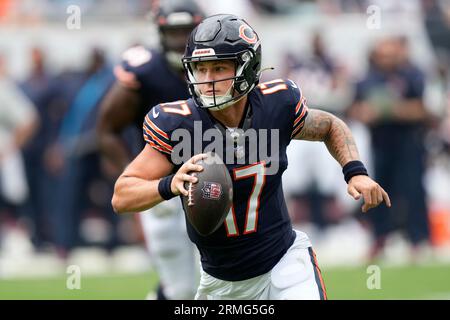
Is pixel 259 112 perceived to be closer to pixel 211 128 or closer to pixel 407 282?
pixel 211 128

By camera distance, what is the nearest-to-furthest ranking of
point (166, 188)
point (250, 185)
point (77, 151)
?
1. point (166, 188)
2. point (250, 185)
3. point (77, 151)

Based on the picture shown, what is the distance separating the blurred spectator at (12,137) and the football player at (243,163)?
6867 millimetres

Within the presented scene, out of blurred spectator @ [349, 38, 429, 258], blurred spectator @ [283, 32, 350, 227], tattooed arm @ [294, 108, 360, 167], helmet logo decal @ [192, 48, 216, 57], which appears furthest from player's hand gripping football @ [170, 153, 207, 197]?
blurred spectator @ [283, 32, 350, 227]

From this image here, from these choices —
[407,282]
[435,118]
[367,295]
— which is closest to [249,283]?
[367,295]

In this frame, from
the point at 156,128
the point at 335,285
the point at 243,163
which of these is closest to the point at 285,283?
the point at 243,163

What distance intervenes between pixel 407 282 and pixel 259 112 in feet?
14.2

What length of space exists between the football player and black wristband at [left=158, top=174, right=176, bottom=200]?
98 millimetres

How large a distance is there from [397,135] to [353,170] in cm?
631

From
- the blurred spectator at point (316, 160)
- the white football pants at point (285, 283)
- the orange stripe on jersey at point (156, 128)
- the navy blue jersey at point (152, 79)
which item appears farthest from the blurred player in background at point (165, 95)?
the blurred spectator at point (316, 160)

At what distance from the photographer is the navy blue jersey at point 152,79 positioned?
6.73 m

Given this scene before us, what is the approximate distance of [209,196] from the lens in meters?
4.45

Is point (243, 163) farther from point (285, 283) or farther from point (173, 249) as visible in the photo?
point (173, 249)

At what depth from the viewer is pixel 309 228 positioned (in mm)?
12477

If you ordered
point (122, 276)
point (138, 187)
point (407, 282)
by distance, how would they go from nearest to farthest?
1. point (138, 187)
2. point (407, 282)
3. point (122, 276)
